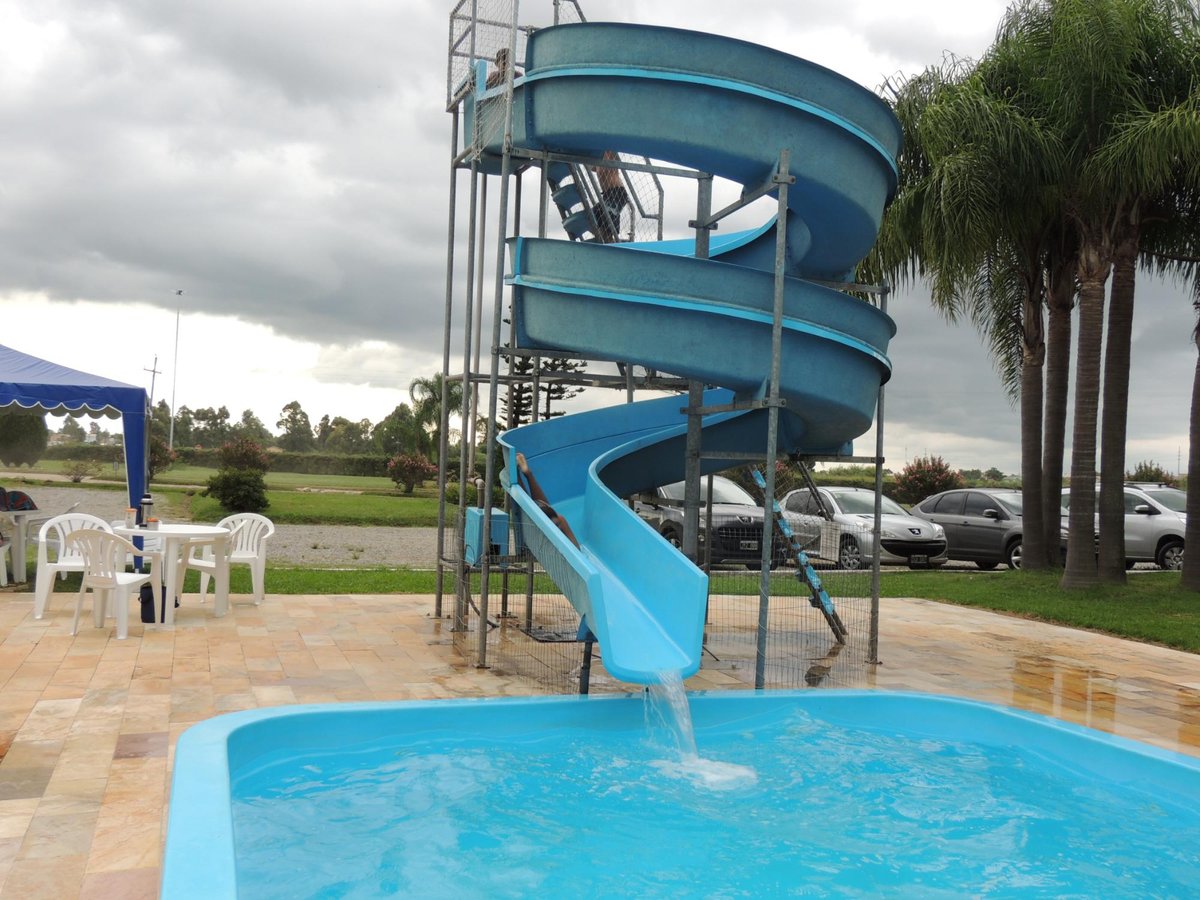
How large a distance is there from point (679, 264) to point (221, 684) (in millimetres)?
4174

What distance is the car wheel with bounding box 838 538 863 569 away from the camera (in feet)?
Result: 50.4

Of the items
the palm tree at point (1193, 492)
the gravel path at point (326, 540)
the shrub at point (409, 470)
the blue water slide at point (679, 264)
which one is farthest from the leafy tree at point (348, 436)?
the blue water slide at point (679, 264)

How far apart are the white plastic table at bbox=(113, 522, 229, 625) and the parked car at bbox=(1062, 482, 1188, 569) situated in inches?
540

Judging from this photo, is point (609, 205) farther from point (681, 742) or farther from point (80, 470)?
point (80, 470)

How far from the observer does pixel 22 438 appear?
16.1 m

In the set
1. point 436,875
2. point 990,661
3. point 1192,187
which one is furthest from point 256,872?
point 1192,187

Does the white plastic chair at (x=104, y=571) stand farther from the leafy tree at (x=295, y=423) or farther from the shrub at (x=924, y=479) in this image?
the leafy tree at (x=295, y=423)

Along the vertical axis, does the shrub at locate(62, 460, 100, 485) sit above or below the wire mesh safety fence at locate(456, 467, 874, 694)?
above

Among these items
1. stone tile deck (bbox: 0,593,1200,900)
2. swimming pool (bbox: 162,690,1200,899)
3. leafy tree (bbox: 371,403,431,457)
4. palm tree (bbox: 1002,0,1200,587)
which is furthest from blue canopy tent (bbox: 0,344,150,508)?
leafy tree (bbox: 371,403,431,457)

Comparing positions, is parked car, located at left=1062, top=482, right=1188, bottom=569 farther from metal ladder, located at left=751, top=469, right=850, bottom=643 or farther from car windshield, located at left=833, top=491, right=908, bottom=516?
metal ladder, located at left=751, top=469, right=850, bottom=643

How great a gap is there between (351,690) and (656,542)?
7.41ft

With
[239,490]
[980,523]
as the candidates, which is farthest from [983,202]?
[239,490]

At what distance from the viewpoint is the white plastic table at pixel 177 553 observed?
348 inches

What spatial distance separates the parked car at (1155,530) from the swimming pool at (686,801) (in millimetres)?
12536
